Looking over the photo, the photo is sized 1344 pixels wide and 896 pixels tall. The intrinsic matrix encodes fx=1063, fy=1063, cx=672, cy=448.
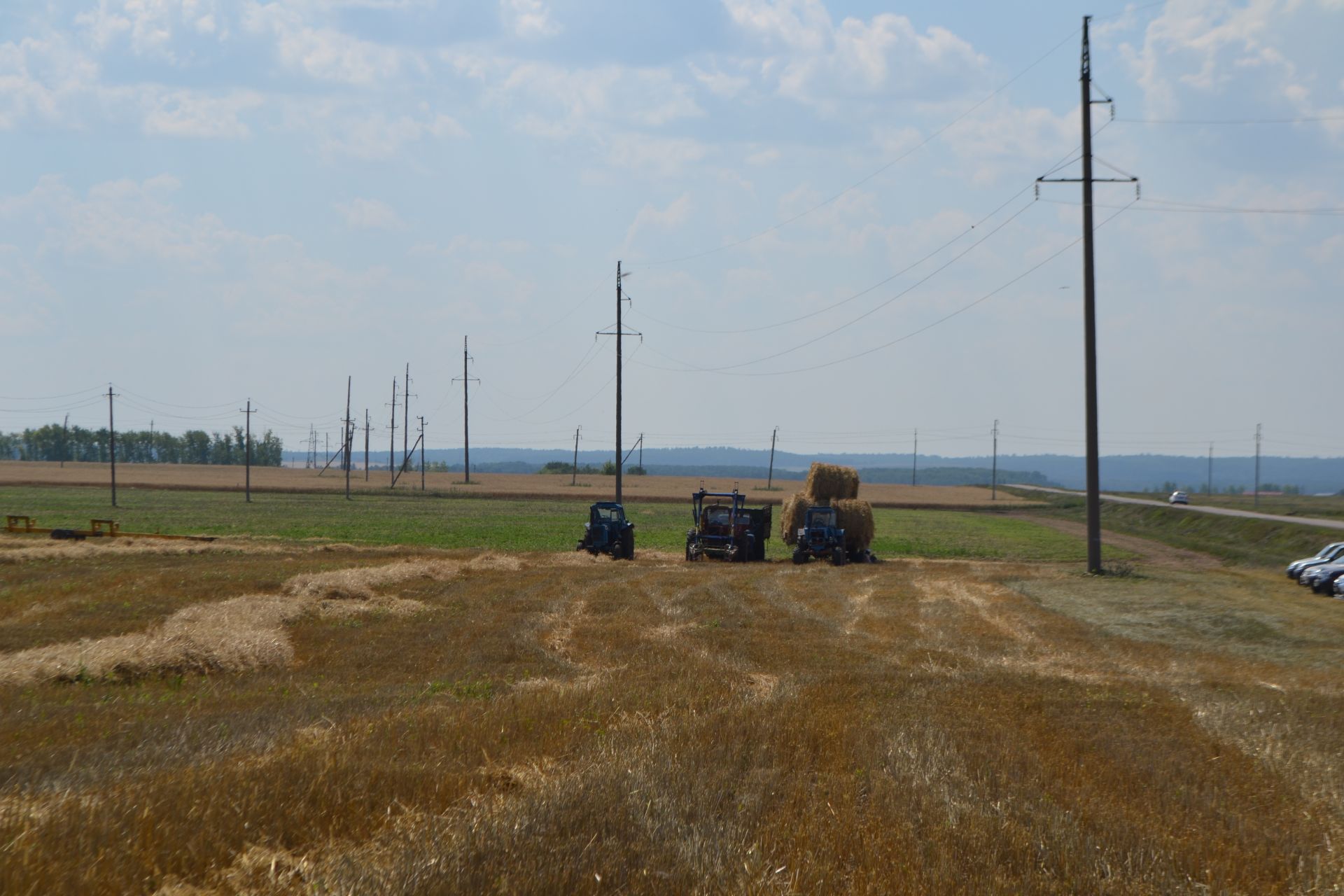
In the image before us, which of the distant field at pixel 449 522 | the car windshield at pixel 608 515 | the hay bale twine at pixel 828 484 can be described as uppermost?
the hay bale twine at pixel 828 484

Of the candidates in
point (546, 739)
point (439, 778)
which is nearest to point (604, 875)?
point (439, 778)

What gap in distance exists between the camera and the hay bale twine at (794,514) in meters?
41.5

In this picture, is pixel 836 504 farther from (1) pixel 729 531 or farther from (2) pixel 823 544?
(1) pixel 729 531

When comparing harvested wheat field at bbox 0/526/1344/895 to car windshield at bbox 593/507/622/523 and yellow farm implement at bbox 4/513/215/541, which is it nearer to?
car windshield at bbox 593/507/622/523

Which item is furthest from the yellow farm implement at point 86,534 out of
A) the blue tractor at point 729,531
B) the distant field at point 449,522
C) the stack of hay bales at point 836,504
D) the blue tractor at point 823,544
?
the stack of hay bales at point 836,504

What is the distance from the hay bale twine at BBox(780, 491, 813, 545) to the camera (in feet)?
136

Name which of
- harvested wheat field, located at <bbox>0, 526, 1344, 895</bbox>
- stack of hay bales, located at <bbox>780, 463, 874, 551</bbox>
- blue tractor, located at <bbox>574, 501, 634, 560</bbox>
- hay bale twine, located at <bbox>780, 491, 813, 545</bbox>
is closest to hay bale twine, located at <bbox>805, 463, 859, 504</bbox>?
stack of hay bales, located at <bbox>780, 463, 874, 551</bbox>

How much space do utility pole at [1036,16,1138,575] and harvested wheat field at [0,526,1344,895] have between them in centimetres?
935

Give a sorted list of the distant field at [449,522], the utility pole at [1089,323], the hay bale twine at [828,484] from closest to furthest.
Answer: the utility pole at [1089,323]
the hay bale twine at [828,484]
the distant field at [449,522]

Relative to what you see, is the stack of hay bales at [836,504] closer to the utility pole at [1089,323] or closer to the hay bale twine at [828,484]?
the hay bale twine at [828,484]

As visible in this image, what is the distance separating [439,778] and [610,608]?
1548cm

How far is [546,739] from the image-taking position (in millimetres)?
9570

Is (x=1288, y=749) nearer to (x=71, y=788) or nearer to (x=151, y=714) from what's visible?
(x=71, y=788)

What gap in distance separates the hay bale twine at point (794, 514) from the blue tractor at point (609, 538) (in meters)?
6.81
